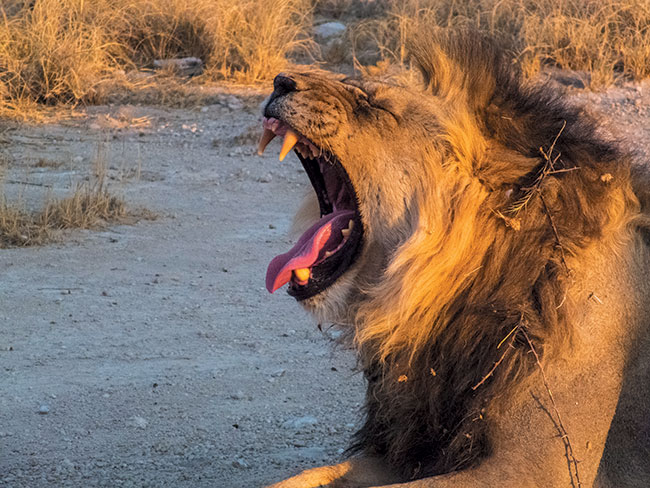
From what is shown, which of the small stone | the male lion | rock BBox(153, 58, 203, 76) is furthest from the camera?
rock BBox(153, 58, 203, 76)

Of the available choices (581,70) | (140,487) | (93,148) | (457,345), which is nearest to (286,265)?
(457,345)

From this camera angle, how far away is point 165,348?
202 inches

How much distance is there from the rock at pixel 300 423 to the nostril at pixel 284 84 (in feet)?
5.86

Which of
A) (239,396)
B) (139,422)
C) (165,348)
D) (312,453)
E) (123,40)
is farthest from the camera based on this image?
(123,40)

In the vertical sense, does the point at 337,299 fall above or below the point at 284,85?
below

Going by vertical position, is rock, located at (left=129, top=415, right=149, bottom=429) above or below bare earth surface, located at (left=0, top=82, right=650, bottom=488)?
above

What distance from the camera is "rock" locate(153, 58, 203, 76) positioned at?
11469 millimetres

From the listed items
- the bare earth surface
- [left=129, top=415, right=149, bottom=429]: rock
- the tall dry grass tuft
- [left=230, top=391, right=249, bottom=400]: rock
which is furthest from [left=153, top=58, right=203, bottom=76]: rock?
[left=129, top=415, right=149, bottom=429]: rock

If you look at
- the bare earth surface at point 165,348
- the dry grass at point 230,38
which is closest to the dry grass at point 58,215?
the bare earth surface at point 165,348

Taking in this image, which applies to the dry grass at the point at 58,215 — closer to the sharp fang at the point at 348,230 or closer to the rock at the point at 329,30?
the sharp fang at the point at 348,230

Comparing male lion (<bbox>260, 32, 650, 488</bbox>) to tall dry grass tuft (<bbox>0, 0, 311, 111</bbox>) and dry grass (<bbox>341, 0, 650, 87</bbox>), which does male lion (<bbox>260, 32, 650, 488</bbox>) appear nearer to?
dry grass (<bbox>341, 0, 650, 87</bbox>)

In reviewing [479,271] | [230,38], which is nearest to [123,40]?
[230,38]

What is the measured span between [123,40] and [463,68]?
919 cm

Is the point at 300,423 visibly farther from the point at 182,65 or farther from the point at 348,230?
the point at 182,65
